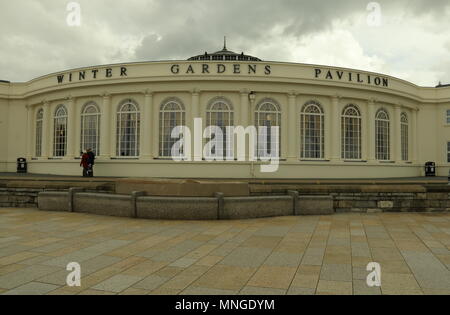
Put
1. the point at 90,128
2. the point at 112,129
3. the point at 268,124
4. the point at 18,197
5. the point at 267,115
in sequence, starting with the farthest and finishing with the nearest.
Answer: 1. the point at 90,128
2. the point at 112,129
3. the point at 267,115
4. the point at 268,124
5. the point at 18,197

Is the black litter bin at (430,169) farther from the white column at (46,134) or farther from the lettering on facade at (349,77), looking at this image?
the white column at (46,134)

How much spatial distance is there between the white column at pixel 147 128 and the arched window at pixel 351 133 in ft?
43.1

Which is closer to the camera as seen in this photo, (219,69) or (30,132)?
(219,69)

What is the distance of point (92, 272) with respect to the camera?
518 centimetres

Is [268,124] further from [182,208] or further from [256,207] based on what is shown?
[182,208]

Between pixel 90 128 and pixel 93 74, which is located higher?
pixel 93 74

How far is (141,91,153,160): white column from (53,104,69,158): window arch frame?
6.58m

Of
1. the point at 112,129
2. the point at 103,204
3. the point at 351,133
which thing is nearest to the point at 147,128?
the point at 112,129

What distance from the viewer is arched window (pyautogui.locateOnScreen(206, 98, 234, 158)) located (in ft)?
69.3

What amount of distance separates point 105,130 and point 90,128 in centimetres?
170

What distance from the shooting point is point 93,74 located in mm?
22766

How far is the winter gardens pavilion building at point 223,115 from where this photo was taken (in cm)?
2131

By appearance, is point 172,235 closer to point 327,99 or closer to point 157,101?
point 157,101

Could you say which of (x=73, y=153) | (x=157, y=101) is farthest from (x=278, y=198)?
(x=73, y=153)
